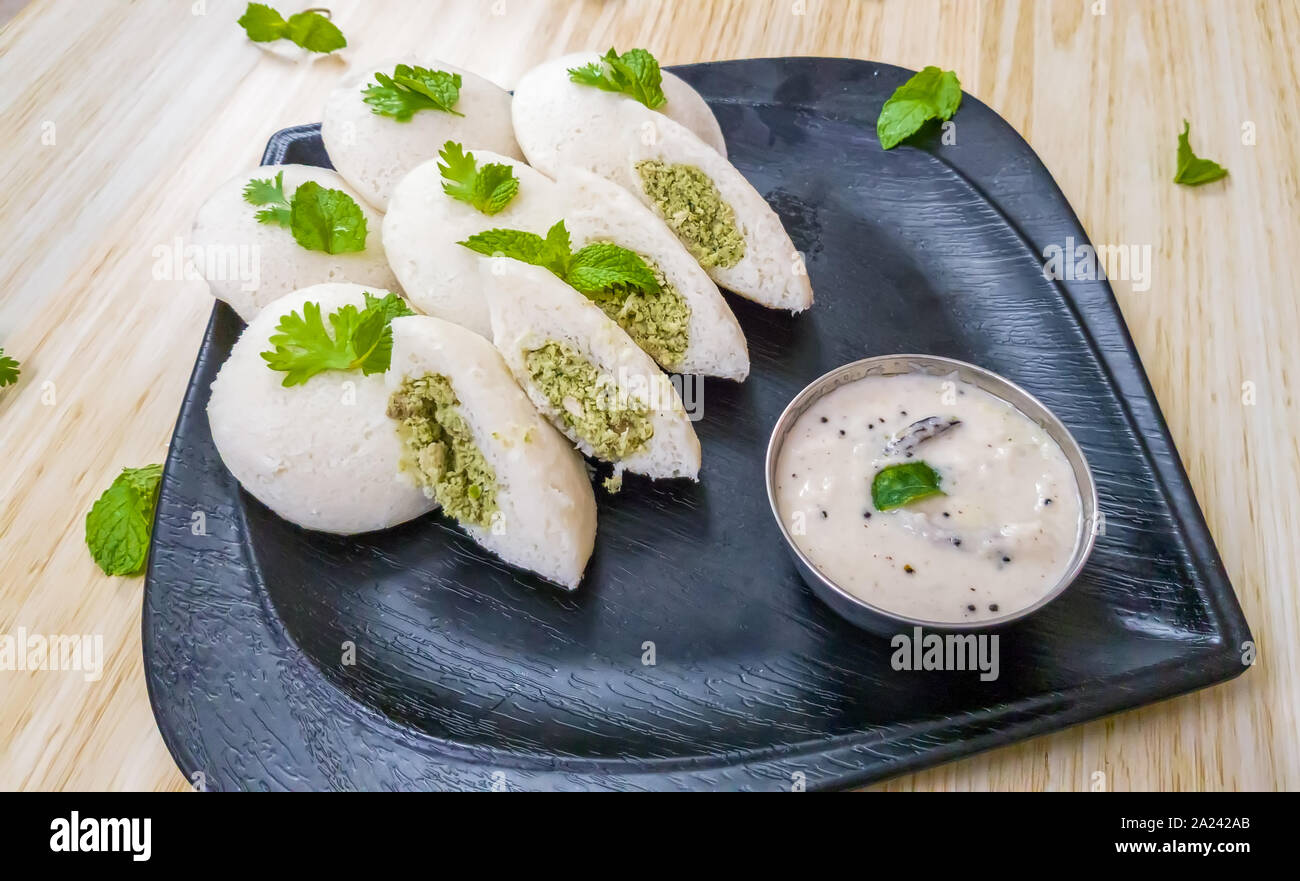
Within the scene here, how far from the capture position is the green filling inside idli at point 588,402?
9.87ft

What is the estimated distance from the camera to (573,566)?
2.84m

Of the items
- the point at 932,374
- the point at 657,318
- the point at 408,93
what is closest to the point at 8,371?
the point at 408,93

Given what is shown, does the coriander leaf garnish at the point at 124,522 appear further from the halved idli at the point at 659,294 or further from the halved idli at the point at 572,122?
the halved idli at the point at 572,122

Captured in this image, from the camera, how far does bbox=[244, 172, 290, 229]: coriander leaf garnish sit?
3232 millimetres

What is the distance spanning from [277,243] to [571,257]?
3.18 ft

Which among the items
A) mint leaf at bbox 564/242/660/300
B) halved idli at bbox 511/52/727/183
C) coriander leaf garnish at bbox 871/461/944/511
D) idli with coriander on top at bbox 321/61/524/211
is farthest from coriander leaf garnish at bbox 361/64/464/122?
coriander leaf garnish at bbox 871/461/944/511

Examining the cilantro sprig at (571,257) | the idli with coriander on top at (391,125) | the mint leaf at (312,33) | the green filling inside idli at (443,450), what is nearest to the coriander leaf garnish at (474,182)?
the cilantro sprig at (571,257)

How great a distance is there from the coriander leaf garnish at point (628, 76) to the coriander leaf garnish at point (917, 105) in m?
0.94

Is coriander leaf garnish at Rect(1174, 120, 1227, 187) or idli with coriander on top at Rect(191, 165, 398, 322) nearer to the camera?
idli with coriander on top at Rect(191, 165, 398, 322)

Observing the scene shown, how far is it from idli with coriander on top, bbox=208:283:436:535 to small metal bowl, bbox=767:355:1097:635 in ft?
3.67

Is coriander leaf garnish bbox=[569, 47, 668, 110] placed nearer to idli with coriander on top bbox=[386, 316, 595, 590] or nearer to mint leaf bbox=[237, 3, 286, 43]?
idli with coriander on top bbox=[386, 316, 595, 590]

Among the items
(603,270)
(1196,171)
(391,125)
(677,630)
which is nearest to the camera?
(677,630)

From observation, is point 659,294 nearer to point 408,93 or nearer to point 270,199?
point 408,93

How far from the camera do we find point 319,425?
112 inches
